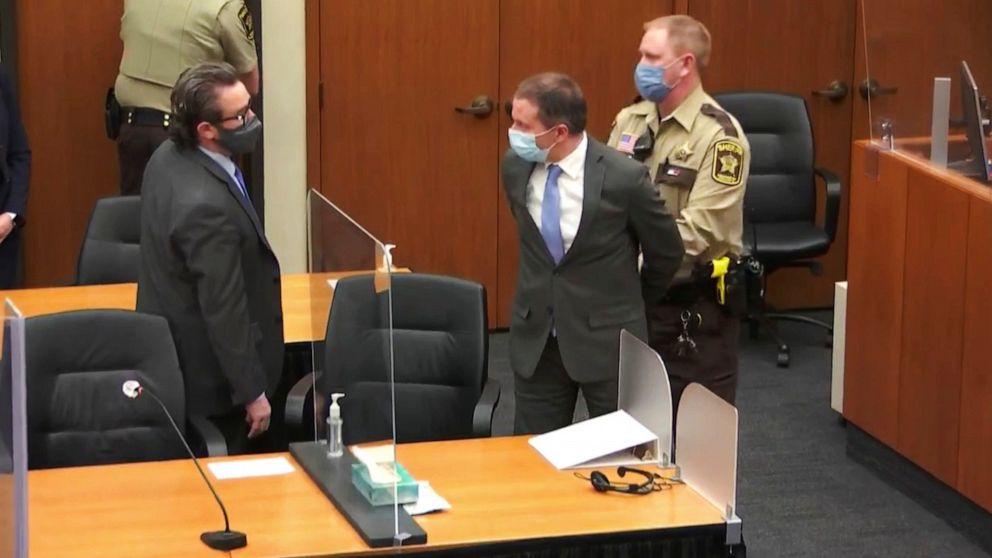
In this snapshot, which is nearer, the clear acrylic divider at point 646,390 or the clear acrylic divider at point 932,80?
the clear acrylic divider at point 646,390

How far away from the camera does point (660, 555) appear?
3.63m

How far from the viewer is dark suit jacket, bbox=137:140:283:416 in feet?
14.2

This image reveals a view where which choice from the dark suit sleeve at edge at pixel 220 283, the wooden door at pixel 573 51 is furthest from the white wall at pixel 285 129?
the dark suit sleeve at edge at pixel 220 283

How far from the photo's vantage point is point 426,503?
3.71 metres

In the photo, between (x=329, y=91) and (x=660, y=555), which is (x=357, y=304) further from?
(x=329, y=91)

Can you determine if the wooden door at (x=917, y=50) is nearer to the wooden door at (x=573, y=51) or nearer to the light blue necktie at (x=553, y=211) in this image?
the wooden door at (x=573, y=51)

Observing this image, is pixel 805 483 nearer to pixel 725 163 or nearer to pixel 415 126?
pixel 725 163

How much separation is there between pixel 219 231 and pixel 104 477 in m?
0.77

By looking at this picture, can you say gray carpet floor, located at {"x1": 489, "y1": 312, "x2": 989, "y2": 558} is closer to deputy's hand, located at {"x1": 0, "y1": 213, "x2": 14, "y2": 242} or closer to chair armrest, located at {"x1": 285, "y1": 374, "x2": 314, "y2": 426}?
chair armrest, located at {"x1": 285, "y1": 374, "x2": 314, "y2": 426}

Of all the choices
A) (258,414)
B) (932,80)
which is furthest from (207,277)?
(932,80)

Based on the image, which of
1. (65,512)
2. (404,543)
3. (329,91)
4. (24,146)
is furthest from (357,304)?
(329,91)

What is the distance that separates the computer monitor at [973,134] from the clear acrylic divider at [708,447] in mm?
1869

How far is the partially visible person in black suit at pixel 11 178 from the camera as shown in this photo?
6160mm

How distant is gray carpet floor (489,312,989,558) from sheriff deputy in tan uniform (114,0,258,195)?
5.74ft
